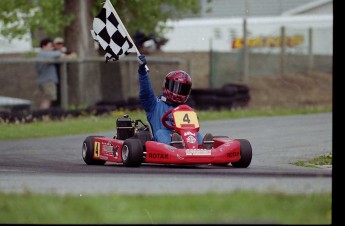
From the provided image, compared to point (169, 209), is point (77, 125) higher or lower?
lower

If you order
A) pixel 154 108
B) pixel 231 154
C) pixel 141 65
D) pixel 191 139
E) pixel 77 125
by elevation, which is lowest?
pixel 77 125

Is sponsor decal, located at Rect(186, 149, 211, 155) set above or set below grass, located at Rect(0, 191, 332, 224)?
below

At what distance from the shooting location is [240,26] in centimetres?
3625

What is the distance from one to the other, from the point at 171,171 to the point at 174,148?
59 cm

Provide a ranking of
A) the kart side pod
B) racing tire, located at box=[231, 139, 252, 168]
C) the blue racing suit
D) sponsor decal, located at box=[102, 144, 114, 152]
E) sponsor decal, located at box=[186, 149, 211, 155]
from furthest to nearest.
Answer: the kart side pod → sponsor decal, located at box=[102, 144, 114, 152] → the blue racing suit → racing tire, located at box=[231, 139, 252, 168] → sponsor decal, located at box=[186, 149, 211, 155]

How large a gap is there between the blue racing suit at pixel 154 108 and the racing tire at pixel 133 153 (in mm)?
367

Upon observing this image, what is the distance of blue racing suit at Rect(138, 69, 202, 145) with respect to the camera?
12883 mm

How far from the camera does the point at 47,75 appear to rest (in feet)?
74.3

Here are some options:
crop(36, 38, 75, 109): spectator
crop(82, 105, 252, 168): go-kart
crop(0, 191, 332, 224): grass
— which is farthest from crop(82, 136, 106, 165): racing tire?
crop(36, 38, 75, 109): spectator

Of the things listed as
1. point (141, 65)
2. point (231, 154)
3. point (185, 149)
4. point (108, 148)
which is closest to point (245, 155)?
point (231, 154)

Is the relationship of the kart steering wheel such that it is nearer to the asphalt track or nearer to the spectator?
the asphalt track

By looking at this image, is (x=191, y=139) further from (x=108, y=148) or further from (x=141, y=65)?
(x=108, y=148)

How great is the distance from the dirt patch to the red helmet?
1424 centimetres
